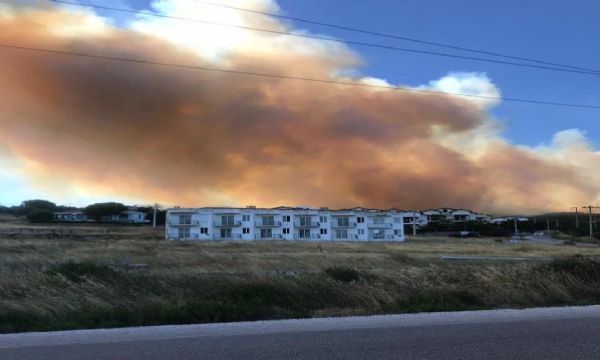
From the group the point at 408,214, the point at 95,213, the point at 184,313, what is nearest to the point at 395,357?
the point at 184,313

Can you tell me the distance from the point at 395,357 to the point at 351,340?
4.07ft

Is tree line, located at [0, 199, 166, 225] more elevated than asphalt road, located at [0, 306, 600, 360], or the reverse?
tree line, located at [0, 199, 166, 225]

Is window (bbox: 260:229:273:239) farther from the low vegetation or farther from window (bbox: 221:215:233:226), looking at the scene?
the low vegetation

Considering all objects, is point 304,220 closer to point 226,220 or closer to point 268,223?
point 268,223

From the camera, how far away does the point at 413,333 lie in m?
8.34

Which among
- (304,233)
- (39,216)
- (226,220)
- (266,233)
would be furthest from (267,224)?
(39,216)

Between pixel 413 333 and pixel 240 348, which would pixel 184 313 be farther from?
pixel 413 333

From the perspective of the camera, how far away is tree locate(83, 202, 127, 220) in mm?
158113

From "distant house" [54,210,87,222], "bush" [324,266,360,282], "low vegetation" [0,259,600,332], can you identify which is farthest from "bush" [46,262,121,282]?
"distant house" [54,210,87,222]

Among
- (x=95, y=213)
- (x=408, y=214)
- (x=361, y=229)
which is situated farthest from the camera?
(x=408, y=214)

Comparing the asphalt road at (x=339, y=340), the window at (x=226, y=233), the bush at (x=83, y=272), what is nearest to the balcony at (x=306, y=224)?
the window at (x=226, y=233)

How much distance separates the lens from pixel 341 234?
120 metres

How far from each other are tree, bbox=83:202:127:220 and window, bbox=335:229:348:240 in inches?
3064

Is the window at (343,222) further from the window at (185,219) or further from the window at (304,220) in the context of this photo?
the window at (185,219)
